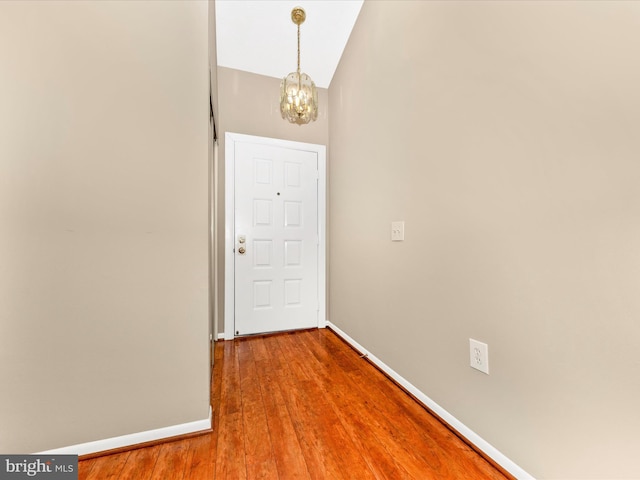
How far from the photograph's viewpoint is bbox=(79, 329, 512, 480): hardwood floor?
1.20 m

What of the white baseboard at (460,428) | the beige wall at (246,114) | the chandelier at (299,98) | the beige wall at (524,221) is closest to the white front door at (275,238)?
the beige wall at (246,114)

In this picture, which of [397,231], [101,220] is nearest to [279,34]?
[397,231]

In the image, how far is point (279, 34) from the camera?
2.63 meters

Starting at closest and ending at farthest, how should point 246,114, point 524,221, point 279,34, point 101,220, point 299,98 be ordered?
1. point 524,221
2. point 101,220
3. point 299,98
4. point 279,34
5. point 246,114

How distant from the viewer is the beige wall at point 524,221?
87 centimetres

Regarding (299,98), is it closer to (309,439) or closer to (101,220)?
(101,220)

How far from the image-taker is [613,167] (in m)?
0.86

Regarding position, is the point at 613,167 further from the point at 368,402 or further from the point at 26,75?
the point at 26,75

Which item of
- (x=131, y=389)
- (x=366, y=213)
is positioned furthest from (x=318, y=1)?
(x=131, y=389)

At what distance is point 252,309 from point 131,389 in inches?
60.4

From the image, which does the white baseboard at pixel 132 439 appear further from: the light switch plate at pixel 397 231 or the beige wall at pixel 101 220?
the light switch plate at pixel 397 231

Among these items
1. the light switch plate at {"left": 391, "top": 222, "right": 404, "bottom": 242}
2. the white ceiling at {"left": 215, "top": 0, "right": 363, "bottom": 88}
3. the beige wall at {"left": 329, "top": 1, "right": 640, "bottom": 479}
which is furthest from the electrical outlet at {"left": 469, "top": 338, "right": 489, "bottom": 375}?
the white ceiling at {"left": 215, "top": 0, "right": 363, "bottom": 88}

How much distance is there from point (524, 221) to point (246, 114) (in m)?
2.68

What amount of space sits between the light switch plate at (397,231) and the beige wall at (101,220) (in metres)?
1.23
